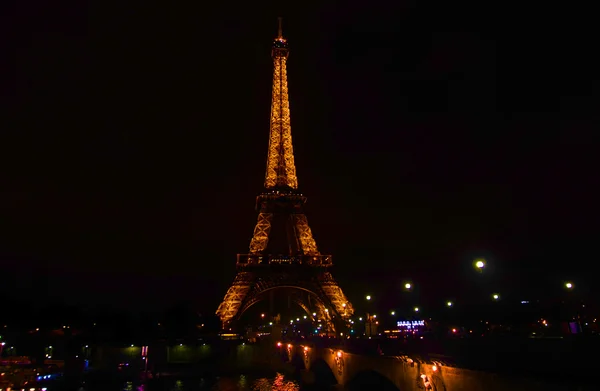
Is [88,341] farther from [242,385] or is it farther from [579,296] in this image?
[579,296]

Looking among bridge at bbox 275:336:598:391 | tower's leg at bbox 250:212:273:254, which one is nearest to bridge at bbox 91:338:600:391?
bridge at bbox 275:336:598:391

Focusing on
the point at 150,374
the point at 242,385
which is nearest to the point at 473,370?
the point at 242,385

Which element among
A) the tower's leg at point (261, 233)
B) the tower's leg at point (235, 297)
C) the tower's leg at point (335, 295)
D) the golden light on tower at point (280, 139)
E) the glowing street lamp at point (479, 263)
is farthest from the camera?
the golden light on tower at point (280, 139)

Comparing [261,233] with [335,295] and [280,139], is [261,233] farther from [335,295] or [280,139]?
[280,139]

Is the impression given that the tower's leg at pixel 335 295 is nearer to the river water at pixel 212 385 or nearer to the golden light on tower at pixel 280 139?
the golden light on tower at pixel 280 139

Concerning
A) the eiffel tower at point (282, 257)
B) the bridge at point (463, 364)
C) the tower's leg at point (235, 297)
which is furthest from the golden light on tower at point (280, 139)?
the bridge at point (463, 364)

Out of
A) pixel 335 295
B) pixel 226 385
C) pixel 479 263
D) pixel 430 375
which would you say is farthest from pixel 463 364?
pixel 335 295
